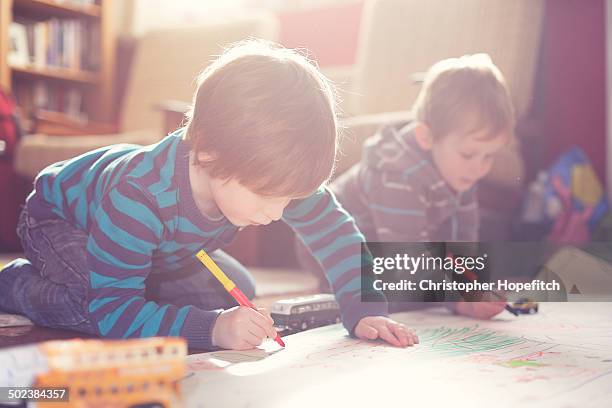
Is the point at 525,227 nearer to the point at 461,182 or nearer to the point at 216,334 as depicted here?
the point at 461,182

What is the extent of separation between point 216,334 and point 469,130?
59 centimetres

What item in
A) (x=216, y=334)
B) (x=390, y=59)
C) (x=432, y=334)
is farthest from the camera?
(x=390, y=59)

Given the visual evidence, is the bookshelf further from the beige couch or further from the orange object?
the orange object

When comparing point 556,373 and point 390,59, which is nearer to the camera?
point 556,373

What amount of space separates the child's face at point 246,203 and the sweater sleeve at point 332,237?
15 centimetres

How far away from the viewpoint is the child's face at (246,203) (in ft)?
2.44

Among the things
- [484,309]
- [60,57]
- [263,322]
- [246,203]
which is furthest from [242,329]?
[60,57]

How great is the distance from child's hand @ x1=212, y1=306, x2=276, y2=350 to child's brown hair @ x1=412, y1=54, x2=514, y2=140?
560mm

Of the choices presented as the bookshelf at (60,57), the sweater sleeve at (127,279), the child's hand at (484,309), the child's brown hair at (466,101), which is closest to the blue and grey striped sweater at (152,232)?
the sweater sleeve at (127,279)

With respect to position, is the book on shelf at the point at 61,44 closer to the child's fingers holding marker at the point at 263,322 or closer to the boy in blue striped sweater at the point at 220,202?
the boy in blue striped sweater at the point at 220,202

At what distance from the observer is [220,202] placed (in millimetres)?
788

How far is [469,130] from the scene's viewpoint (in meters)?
1.15

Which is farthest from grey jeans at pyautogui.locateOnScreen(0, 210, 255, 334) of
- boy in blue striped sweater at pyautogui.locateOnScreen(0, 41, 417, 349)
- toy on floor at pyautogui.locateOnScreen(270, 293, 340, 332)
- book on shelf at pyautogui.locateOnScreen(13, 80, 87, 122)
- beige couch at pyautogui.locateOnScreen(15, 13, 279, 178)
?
book on shelf at pyautogui.locateOnScreen(13, 80, 87, 122)

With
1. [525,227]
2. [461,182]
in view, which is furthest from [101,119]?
[461,182]
